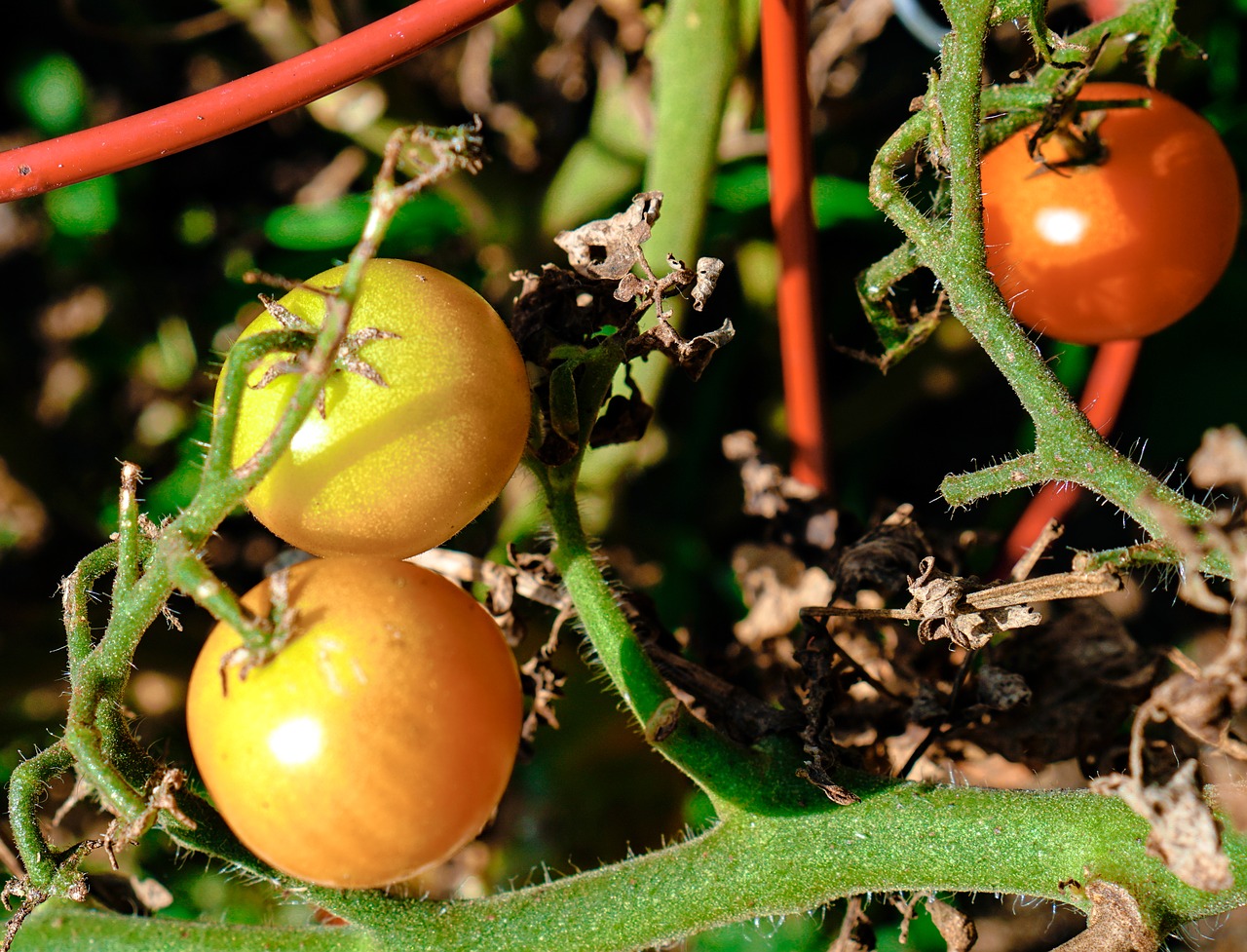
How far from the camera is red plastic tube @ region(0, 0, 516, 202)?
0.88 metres

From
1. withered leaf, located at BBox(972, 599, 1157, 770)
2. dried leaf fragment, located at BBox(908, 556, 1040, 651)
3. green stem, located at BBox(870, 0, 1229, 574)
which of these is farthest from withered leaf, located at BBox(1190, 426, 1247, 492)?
withered leaf, located at BBox(972, 599, 1157, 770)

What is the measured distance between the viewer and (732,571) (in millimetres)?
1567

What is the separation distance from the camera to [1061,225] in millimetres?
1032

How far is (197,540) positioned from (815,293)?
87 cm

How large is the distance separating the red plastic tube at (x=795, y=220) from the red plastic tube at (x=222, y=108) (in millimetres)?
404

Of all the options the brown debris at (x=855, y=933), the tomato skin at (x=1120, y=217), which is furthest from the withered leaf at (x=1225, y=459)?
the brown debris at (x=855, y=933)

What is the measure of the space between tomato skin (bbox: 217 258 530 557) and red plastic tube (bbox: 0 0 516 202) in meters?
0.19

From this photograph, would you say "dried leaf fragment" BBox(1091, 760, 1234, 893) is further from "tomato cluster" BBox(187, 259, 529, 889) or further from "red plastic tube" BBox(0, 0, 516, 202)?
"red plastic tube" BBox(0, 0, 516, 202)

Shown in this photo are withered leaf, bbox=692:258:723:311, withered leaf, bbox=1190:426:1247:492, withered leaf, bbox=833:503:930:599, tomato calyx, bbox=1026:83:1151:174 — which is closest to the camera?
withered leaf, bbox=1190:426:1247:492

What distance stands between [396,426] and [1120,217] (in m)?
0.73

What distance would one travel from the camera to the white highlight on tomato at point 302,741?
70 cm

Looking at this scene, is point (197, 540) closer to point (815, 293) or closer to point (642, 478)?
point (815, 293)

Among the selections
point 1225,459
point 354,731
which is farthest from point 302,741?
point 1225,459

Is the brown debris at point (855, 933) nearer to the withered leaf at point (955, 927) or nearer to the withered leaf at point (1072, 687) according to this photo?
the withered leaf at point (955, 927)
